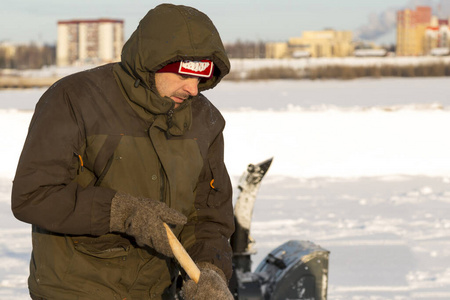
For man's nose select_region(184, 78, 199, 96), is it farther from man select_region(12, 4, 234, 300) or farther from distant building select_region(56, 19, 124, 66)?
distant building select_region(56, 19, 124, 66)

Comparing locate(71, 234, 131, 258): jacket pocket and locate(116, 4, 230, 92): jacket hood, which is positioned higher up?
locate(116, 4, 230, 92): jacket hood

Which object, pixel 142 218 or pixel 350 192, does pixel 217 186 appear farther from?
pixel 350 192

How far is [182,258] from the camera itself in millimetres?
2070

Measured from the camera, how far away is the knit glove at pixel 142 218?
1.97 metres

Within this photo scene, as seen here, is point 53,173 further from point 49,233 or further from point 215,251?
point 215,251

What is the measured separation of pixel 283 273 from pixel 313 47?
93928mm

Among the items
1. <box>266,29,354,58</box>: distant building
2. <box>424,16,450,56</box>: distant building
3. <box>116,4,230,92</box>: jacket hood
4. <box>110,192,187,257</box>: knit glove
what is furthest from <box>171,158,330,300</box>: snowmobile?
<box>424,16,450,56</box>: distant building

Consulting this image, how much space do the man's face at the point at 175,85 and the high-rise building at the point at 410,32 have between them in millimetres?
95767

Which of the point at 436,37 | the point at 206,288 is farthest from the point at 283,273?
the point at 436,37

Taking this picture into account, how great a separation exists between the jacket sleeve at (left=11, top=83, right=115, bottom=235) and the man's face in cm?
27

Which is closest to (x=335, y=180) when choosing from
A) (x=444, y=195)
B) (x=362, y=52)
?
(x=444, y=195)

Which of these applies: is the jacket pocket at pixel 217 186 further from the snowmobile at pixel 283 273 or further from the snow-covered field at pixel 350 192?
the snow-covered field at pixel 350 192

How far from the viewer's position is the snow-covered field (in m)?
5.08

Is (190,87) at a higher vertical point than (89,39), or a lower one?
lower
